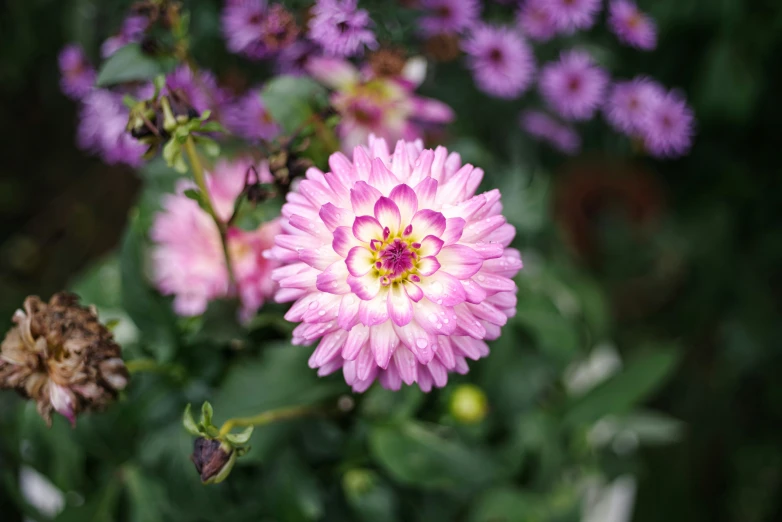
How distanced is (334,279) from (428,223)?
4 centimetres

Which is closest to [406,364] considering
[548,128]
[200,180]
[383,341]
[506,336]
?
[383,341]

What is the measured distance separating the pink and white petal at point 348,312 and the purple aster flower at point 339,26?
18 centimetres

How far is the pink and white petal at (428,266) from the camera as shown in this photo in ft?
0.93

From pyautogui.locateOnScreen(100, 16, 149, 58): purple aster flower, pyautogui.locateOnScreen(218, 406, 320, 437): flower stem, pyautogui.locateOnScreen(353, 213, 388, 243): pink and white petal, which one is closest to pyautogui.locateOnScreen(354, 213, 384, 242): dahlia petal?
pyautogui.locateOnScreen(353, 213, 388, 243): pink and white petal

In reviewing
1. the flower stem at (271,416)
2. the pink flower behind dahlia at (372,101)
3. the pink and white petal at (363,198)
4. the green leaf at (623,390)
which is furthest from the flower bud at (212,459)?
the green leaf at (623,390)

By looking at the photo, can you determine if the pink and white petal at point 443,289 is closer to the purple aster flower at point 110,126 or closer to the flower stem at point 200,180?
the flower stem at point 200,180

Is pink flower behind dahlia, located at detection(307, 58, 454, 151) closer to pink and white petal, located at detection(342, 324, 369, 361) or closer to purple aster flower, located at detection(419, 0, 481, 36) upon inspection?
purple aster flower, located at detection(419, 0, 481, 36)

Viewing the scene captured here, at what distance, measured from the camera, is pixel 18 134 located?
0.98m

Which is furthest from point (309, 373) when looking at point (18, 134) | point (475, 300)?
point (18, 134)

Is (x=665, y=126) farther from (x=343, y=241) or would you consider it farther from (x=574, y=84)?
(x=343, y=241)

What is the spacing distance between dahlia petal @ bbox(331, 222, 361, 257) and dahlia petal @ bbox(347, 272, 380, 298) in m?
0.01

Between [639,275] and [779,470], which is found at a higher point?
[639,275]

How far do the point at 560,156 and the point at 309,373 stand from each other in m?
0.49

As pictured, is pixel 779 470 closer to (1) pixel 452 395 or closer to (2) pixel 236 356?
(1) pixel 452 395
